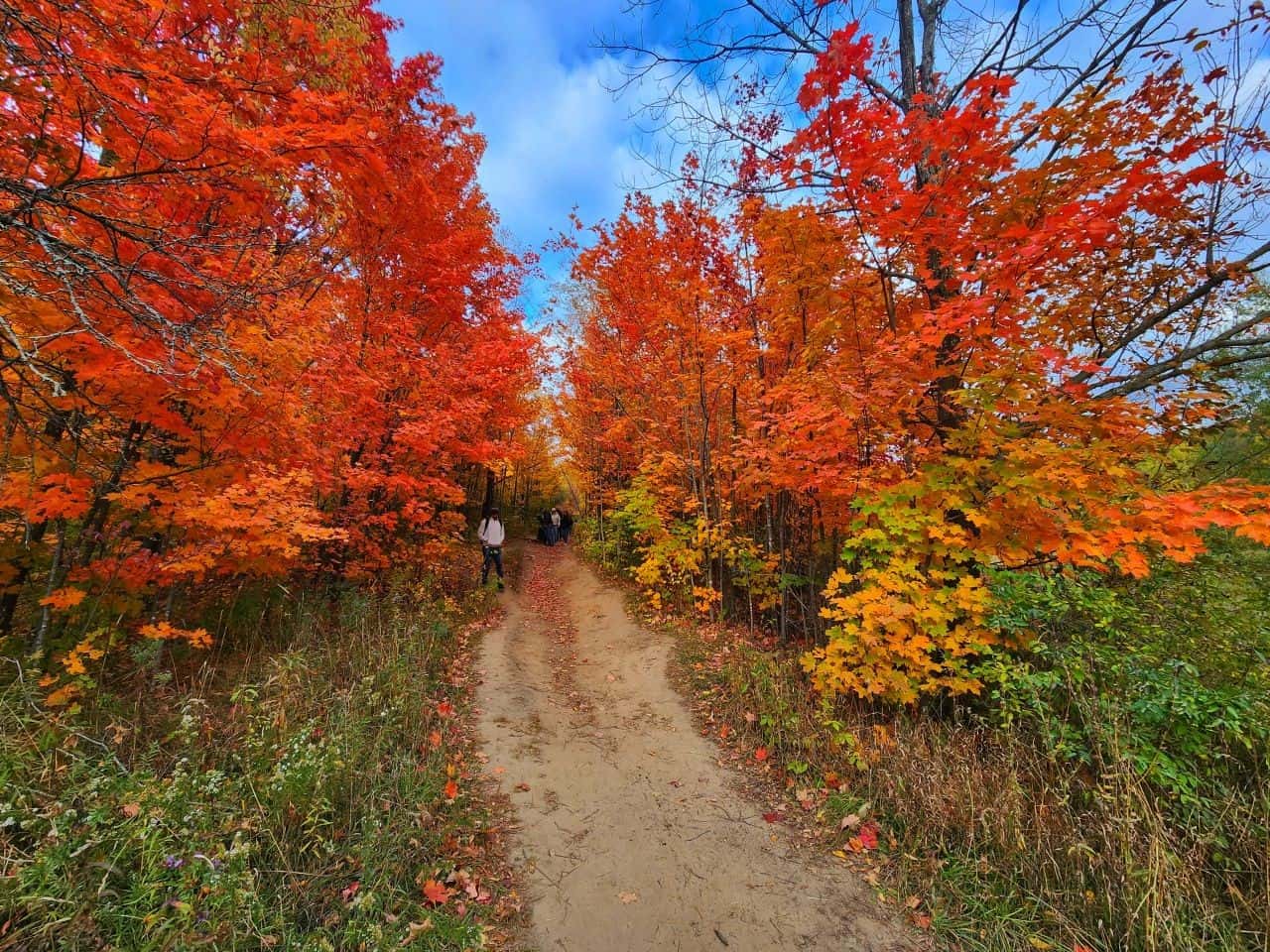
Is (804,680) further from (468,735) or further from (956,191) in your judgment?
(956,191)

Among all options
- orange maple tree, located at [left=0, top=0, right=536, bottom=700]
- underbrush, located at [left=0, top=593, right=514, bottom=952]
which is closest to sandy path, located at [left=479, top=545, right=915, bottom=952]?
underbrush, located at [left=0, top=593, right=514, bottom=952]

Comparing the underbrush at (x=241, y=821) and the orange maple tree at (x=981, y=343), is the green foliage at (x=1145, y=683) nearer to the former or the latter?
the orange maple tree at (x=981, y=343)

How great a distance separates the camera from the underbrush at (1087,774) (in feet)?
8.96

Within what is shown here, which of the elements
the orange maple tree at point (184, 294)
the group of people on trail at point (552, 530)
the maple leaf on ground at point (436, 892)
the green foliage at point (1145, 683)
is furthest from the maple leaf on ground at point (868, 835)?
the group of people on trail at point (552, 530)

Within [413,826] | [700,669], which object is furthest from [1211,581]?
[413,826]

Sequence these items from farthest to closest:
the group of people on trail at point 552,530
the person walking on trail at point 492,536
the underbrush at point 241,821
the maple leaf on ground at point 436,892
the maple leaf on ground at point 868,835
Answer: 1. the group of people on trail at point 552,530
2. the person walking on trail at point 492,536
3. the maple leaf on ground at point 868,835
4. the maple leaf on ground at point 436,892
5. the underbrush at point 241,821

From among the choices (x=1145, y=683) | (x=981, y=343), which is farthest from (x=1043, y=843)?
(x=981, y=343)

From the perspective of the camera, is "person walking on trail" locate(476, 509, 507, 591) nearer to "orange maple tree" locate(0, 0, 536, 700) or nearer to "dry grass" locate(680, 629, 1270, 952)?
"orange maple tree" locate(0, 0, 536, 700)

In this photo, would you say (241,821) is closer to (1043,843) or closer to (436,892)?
(436,892)

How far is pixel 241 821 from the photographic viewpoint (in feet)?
9.14

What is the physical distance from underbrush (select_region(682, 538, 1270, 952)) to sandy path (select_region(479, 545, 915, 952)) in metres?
0.63

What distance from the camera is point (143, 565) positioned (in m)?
4.05

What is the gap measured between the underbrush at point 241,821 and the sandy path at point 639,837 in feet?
1.56

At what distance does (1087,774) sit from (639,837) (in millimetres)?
3475
